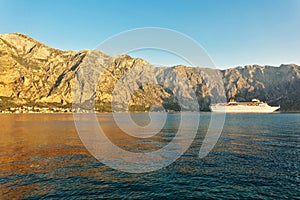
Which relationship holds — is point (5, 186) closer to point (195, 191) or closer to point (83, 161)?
point (83, 161)

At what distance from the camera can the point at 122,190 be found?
27.9m

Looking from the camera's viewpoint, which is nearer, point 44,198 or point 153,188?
point 44,198

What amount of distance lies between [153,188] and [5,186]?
64.4ft

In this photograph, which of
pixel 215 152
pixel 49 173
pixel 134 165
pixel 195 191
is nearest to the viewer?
pixel 195 191

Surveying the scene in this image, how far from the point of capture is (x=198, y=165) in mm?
40062

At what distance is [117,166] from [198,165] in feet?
48.4

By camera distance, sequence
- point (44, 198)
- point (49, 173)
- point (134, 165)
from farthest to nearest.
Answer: point (134, 165)
point (49, 173)
point (44, 198)

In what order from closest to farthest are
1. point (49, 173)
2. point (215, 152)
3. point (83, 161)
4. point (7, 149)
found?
point (49, 173), point (83, 161), point (215, 152), point (7, 149)

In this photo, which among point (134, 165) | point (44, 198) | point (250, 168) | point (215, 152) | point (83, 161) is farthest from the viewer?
point (215, 152)

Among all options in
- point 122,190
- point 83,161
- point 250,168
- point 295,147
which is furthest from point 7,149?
point 295,147

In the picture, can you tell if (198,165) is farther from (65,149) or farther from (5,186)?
(65,149)

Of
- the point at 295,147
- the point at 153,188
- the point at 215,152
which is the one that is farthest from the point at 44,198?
the point at 295,147

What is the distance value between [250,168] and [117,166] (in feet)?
75.9

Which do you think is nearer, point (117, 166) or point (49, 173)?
point (49, 173)
